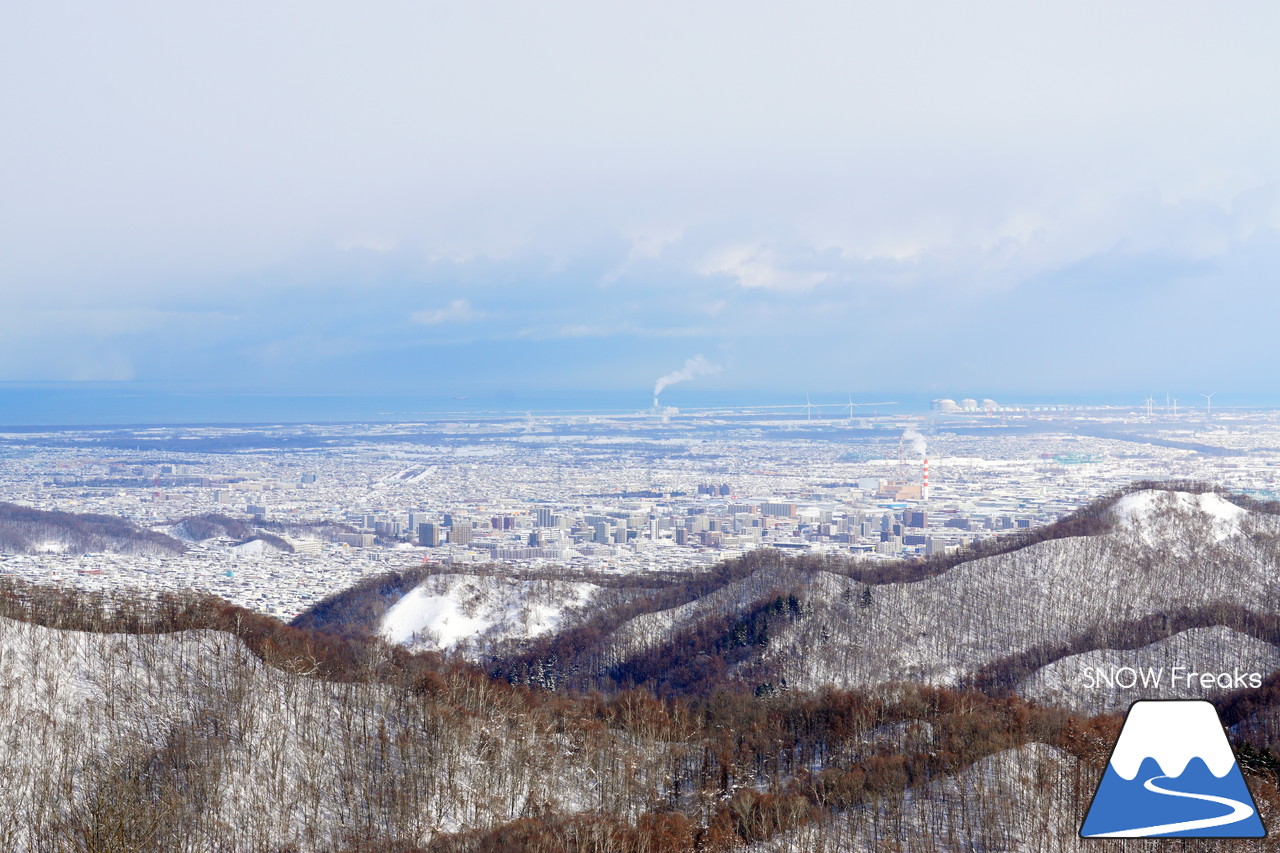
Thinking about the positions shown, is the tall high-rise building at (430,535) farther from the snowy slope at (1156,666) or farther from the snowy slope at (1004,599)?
the snowy slope at (1156,666)

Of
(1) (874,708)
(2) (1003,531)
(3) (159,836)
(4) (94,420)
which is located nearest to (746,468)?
(2) (1003,531)

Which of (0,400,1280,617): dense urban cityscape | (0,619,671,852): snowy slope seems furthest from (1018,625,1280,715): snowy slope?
(0,400,1280,617): dense urban cityscape

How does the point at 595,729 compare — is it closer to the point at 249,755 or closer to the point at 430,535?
the point at 249,755

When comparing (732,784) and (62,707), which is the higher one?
(62,707)

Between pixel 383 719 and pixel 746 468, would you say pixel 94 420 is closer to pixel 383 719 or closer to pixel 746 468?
pixel 746 468

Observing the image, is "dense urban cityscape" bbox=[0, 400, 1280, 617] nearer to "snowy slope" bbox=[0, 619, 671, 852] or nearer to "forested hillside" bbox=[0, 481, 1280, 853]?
"forested hillside" bbox=[0, 481, 1280, 853]

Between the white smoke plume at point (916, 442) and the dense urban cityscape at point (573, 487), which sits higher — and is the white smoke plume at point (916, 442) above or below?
above

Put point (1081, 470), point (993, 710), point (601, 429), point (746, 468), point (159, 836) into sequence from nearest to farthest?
point (159, 836), point (993, 710), point (1081, 470), point (746, 468), point (601, 429)

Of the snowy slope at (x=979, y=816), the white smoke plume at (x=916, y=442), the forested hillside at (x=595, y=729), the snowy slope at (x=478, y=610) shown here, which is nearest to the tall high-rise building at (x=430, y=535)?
the snowy slope at (x=478, y=610)
